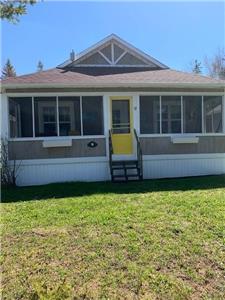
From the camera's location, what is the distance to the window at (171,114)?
13578 mm

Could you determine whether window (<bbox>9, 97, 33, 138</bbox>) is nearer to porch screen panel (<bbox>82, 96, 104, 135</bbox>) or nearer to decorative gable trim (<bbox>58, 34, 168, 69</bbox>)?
porch screen panel (<bbox>82, 96, 104, 135</bbox>)

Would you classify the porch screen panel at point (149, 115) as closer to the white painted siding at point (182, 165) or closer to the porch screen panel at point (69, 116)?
the white painted siding at point (182, 165)

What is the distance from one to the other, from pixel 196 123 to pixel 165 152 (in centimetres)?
166

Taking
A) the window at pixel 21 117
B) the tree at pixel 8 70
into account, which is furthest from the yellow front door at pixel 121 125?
the tree at pixel 8 70

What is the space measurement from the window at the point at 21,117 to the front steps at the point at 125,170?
295 cm

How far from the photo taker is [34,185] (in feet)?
40.6

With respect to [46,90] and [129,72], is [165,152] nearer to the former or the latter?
[129,72]

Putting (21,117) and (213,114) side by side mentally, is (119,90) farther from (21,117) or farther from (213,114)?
(213,114)

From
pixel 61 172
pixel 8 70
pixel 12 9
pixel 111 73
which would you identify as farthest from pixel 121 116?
pixel 8 70

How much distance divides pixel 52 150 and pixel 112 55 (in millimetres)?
5530

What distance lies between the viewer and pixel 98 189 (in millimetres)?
10453

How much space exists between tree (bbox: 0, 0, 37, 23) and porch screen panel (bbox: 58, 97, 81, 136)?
662 centimetres

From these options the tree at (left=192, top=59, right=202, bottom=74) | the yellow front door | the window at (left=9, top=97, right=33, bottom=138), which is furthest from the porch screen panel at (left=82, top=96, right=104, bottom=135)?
the tree at (left=192, top=59, right=202, bottom=74)

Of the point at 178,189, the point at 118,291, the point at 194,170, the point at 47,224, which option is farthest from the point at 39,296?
the point at 194,170
